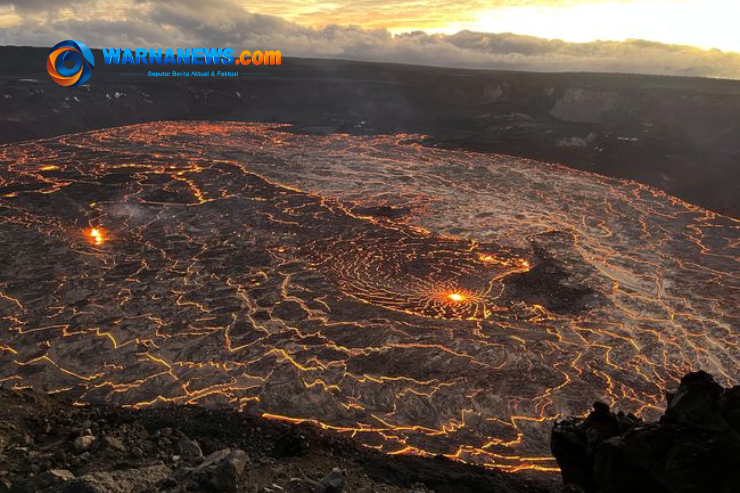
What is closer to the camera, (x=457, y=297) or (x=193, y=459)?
(x=193, y=459)

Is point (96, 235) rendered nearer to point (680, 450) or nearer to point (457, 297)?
point (457, 297)

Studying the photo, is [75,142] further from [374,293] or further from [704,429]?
[704,429]

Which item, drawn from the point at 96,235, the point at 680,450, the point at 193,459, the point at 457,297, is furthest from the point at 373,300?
the point at 96,235

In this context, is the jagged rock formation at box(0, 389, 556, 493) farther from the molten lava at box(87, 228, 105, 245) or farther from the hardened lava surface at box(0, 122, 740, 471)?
the molten lava at box(87, 228, 105, 245)

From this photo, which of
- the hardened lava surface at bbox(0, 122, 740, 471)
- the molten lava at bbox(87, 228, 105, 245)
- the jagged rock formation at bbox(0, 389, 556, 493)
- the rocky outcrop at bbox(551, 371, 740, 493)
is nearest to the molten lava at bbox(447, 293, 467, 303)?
the hardened lava surface at bbox(0, 122, 740, 471)

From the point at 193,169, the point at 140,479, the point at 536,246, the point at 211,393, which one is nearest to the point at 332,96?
the point at 193,169
